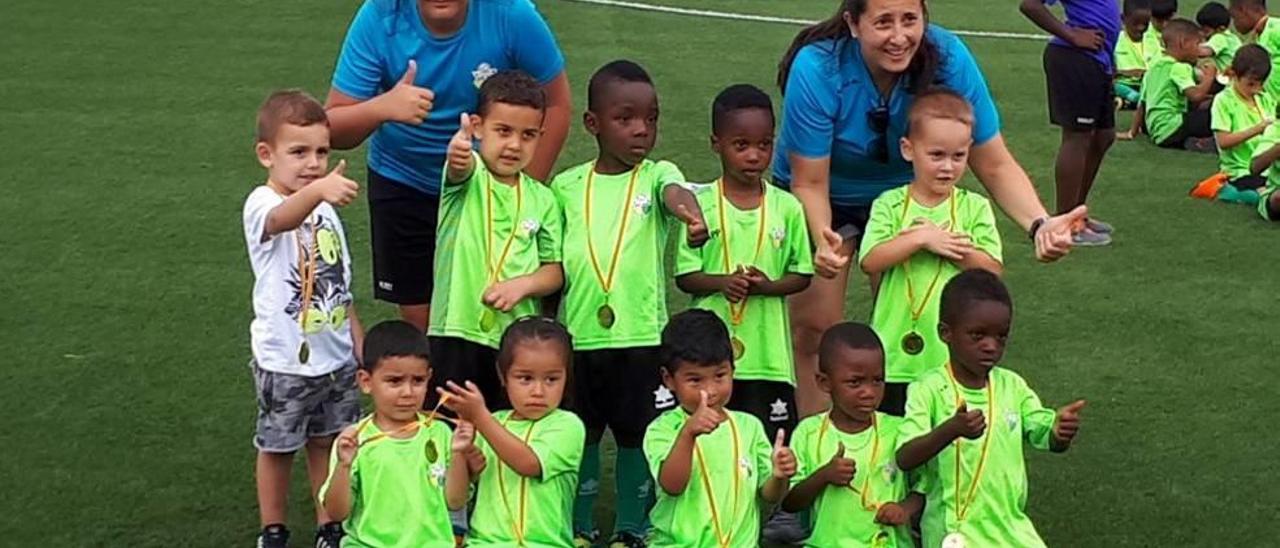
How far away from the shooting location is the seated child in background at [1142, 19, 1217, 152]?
11.0m

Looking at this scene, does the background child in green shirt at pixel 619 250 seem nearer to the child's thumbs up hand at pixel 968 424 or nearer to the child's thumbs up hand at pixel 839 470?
the child's thumbs up hand at pixel 839 470

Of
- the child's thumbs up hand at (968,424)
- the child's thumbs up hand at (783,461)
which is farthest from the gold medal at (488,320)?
the child's thumbs up hand at (968,424)

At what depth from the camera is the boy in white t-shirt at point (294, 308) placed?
4645mm

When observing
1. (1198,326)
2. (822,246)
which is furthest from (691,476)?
A: (1198,326)

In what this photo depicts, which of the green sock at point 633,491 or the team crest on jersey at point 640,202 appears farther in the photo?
the green sock at point 633,491

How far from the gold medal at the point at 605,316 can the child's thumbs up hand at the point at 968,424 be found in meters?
0.95

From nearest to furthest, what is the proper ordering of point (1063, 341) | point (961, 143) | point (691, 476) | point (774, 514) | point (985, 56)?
1. point (691, 476)
2. point (961, 143)
3. point (774, 514)
4. point (1063, 341)
5. point (985, 56)

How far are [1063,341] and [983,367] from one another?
268cm

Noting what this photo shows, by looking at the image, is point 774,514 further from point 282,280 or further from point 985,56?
point 985,56

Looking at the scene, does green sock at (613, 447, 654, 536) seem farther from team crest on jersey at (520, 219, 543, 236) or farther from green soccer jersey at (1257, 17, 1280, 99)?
green soccer jersey at (1257, 17, 1280, 99)

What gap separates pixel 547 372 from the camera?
4492 millimetres

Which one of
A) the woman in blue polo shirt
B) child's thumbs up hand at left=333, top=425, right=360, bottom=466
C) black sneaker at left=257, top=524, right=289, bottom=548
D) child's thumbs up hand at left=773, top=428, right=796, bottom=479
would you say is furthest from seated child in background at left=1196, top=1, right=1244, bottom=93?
child's thumbs up hand at left=333, top=425, right=360, bottom=466

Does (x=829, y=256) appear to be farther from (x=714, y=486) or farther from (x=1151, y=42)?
(x=1151, y=42)

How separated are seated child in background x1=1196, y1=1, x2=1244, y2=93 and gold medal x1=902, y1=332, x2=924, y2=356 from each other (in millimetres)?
7492
